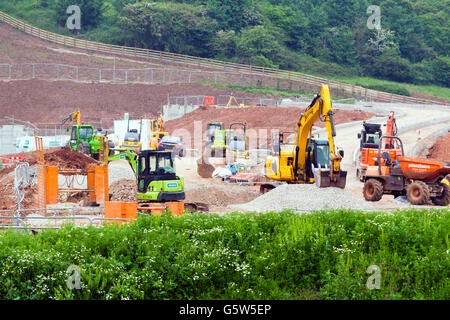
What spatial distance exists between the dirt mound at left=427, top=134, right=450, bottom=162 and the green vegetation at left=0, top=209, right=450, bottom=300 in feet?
73.0

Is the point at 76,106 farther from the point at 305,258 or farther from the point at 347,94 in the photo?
the point at 305,258

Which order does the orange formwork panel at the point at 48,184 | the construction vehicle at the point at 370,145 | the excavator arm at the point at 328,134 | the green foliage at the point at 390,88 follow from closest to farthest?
the orange formwork panel at the point at 48,184
the excavator arm at the point at 328,134
the construction vehicle at the point at 370,145
the green foliage at the point at 390,88

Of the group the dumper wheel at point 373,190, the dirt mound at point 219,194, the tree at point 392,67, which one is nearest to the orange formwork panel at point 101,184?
the dirt mound at point 219,194

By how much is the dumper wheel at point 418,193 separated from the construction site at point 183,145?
0.05m

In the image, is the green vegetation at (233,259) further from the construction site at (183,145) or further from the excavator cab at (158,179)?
the excavator cab at (158,179)

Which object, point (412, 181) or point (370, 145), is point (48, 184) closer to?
point (412, 181)

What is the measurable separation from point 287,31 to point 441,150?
206 ft

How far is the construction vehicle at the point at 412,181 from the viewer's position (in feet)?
73.5

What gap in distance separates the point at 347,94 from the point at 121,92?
26.7 metres

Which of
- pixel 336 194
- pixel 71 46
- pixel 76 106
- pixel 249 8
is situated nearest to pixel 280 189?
pixel 336 194

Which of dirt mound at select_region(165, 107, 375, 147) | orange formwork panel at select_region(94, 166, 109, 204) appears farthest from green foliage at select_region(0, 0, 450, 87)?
orange formwork panel at select_region(94, 166, 109, 204)

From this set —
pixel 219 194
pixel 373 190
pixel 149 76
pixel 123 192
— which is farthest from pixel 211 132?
pixel 149 76

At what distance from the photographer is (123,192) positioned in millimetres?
23922

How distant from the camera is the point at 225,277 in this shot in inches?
506
